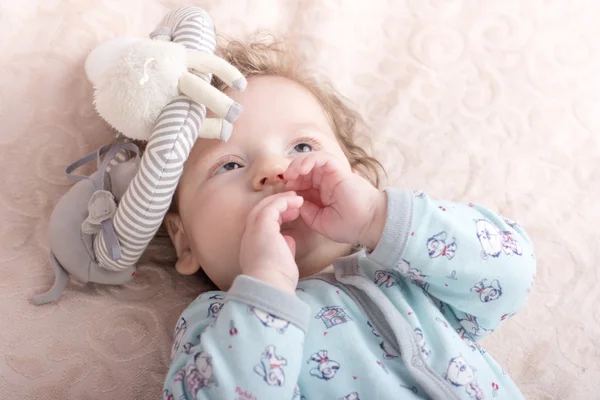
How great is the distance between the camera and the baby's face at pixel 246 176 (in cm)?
96

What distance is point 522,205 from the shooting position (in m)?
1.27

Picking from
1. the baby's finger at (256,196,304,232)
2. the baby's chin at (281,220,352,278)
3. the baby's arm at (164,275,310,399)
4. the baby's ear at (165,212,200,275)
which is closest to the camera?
the baby's arm at (164,275,310,399)

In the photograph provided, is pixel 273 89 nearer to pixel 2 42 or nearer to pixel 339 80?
pixel 339 80

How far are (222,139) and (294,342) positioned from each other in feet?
1.21

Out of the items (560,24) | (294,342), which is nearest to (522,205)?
(560,24)

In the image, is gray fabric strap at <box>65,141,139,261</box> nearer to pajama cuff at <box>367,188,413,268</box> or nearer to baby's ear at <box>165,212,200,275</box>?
baby's ear at <box>165,212,200,275</box>

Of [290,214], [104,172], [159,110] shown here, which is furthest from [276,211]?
[104,172]

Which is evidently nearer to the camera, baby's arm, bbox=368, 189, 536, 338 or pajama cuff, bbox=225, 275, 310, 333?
pajama cuff, bbox=225, 275, 310, 333

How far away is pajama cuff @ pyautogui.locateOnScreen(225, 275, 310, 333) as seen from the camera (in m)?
0.77

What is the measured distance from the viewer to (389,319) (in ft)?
2.93

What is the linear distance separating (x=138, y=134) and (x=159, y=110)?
6cm

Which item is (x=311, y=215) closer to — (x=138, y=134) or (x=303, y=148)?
(x=303, y=148)

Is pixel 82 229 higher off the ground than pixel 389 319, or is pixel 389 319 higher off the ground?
pixel 389 319

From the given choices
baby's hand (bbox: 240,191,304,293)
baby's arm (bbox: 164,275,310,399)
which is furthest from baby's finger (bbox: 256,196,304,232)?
baby's arm (bbox: 164,275,310,399)
